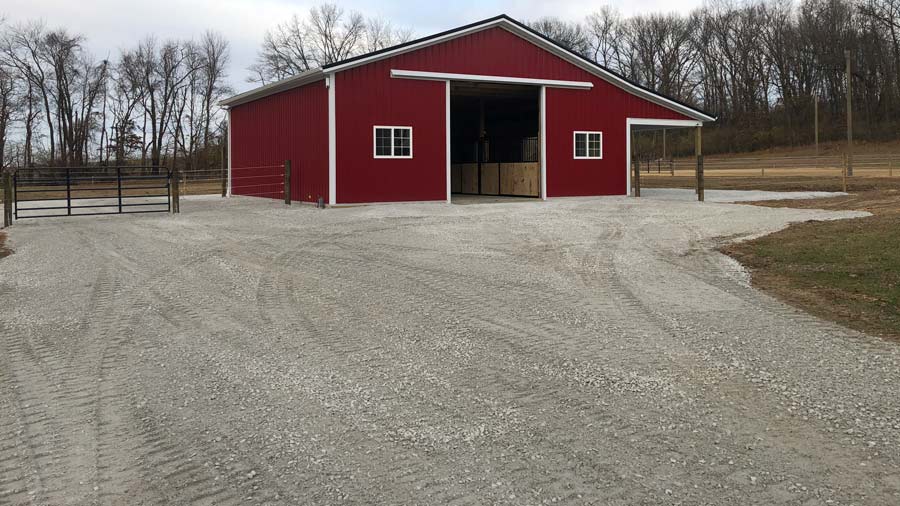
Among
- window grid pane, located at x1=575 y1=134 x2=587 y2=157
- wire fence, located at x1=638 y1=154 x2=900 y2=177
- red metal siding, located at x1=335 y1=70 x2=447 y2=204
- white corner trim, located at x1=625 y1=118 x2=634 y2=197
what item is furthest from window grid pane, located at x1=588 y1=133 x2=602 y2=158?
wire fence, located at x1=638 y1=154 x2=900 y2=177

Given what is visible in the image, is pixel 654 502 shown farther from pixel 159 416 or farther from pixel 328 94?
pixel 328 94

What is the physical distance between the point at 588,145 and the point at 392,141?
614 centimetres

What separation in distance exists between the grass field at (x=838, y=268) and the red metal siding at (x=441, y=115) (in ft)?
30.6

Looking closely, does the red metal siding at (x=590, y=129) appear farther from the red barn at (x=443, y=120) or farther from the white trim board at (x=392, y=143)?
the white trim board at (x=392, y=143)

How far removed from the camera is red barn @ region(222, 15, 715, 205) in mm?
19391

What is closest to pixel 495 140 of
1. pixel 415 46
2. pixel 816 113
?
pixel 415 46

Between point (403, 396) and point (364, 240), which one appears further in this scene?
point (364, 240)

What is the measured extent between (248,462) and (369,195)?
16.2m

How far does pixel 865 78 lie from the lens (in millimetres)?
58781

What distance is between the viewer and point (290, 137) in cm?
2161

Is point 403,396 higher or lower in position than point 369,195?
lower

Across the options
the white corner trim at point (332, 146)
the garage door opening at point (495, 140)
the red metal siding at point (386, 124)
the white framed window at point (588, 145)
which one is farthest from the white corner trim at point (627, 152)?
the white corner trim at point (332, 146)

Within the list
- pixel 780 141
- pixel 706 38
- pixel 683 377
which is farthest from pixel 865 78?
pixel 683 377

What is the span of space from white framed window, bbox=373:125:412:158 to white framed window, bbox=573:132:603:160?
5.21 m
